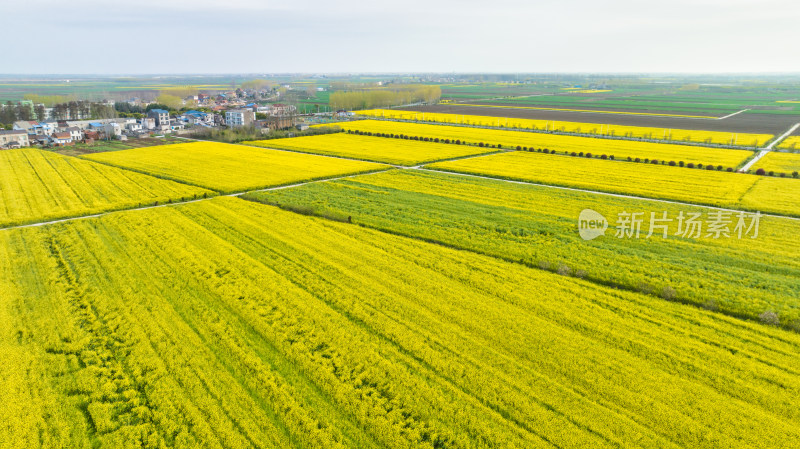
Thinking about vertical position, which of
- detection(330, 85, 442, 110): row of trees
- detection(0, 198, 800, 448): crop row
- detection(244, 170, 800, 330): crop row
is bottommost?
detection(0, 198, 800, 448): crop row

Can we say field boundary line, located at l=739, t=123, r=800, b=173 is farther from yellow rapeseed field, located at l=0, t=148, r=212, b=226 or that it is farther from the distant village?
the distant village

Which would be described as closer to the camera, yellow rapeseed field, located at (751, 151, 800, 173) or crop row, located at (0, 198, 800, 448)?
crop row, located at (0, 198, 800, 448)

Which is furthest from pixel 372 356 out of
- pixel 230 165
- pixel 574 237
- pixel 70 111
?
pixel 70 111

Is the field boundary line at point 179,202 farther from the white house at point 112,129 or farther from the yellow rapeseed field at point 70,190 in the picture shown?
the white house at point 112,129

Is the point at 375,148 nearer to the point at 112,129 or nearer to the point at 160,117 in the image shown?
the point at 112,129

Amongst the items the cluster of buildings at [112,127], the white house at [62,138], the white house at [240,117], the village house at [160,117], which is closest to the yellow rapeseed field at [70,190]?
the white house at [62,138]

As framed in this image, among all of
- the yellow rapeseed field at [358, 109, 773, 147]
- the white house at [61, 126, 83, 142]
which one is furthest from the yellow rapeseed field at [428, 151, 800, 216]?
the white house at [61, 126, 83, 142]
